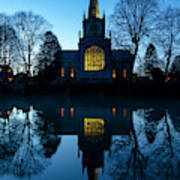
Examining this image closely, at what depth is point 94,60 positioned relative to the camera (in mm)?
44438

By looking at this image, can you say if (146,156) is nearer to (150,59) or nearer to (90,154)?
(90,154)

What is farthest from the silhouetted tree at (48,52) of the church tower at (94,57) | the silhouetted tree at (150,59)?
the silhouetted tree at (150,59)

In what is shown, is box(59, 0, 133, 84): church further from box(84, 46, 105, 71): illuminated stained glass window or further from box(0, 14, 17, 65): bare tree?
box(0, 14, 17, 65): bare tree

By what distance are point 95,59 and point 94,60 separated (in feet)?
1.18

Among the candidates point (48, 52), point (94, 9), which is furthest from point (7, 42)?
point (94, 9)

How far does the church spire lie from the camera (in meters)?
47.4

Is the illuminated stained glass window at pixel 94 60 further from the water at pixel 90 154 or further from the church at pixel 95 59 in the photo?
the water at pixel 90 154

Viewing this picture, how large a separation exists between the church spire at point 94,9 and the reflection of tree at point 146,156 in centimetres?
4649

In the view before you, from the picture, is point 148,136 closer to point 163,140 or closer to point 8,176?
point 163,140

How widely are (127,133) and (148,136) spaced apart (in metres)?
0.76

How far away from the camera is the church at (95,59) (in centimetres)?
4325

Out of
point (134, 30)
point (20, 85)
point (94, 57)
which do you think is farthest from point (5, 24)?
point (134, 30)

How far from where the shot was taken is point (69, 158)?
4203 mm

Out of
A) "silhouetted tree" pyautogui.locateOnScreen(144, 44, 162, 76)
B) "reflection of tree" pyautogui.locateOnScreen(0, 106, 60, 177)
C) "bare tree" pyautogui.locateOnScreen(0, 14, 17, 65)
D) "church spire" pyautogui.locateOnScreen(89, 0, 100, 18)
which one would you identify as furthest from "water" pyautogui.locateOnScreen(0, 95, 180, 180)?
"silhouetted tree" pyautogui.locateOnScreen(144, 44, 162, 76)
